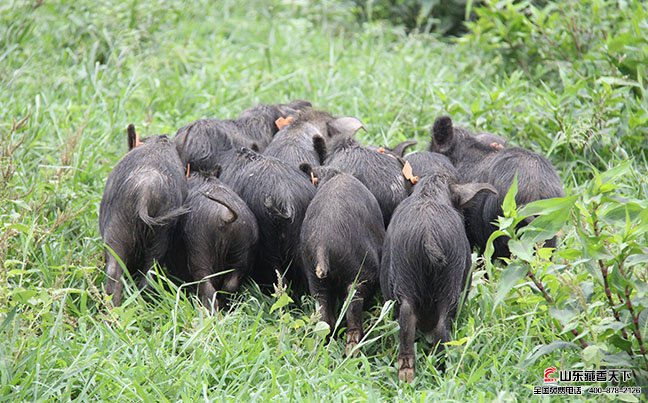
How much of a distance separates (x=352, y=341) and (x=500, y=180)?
4.47 feet

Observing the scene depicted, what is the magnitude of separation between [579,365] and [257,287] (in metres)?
1.88

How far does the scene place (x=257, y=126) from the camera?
6.34 metres

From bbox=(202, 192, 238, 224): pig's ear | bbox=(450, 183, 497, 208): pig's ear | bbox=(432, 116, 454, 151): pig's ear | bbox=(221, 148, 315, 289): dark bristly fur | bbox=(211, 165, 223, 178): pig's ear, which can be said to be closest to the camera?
bbox=(202, 192, 238, 224): pig's ear

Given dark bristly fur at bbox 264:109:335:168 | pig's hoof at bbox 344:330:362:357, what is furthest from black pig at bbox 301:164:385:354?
dark bristly fur at bbox 264:109:335:168

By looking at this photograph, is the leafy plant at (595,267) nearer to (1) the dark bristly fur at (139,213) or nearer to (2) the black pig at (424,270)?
(2) the black pig at (424,270)

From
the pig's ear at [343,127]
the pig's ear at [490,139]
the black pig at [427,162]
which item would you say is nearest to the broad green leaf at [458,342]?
the black pig at [427,162]

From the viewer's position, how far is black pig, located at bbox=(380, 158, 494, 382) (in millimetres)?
4418

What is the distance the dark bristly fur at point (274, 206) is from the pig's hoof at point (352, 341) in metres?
0.58

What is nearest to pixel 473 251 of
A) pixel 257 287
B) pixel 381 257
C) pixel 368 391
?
pixel 381 257

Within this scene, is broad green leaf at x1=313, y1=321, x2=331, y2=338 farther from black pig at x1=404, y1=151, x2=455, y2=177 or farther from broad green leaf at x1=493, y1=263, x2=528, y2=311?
black pig at x1=404, y1=151, x2=455, y2=177

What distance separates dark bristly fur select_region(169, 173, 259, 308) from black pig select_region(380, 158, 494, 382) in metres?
0.81

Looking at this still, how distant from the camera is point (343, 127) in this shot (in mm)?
6273

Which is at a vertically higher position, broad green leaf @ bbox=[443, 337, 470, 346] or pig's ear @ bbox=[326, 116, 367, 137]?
pig's ear @ bbox=[326, 116, 367, 137]

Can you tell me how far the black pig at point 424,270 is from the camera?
14.5ft
